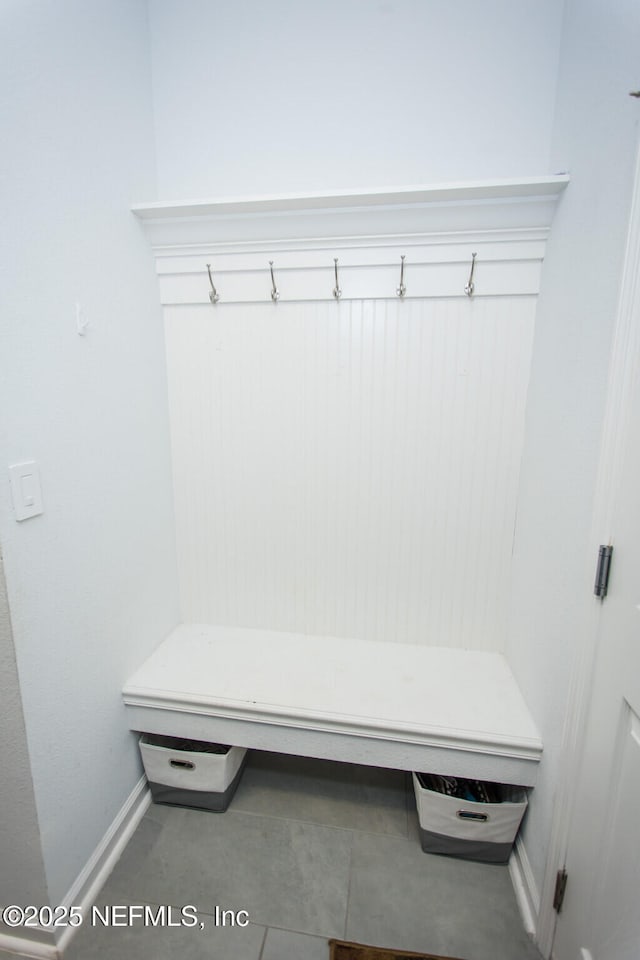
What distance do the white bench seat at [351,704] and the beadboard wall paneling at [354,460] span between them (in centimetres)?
14

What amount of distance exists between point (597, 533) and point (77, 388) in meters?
1.34

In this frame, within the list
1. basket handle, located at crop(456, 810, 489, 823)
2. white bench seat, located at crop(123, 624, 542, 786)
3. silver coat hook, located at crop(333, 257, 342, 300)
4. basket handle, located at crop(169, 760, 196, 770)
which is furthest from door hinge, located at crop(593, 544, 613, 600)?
basket handle, located at crop(169, 760, 196, 770)

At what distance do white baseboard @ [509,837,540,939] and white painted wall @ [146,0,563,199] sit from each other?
6.82 ft

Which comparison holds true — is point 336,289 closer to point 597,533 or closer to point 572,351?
point 572,351

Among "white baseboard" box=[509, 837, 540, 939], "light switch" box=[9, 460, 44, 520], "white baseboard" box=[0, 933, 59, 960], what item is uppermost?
"light switch" box=[9, 460, 44, 520]

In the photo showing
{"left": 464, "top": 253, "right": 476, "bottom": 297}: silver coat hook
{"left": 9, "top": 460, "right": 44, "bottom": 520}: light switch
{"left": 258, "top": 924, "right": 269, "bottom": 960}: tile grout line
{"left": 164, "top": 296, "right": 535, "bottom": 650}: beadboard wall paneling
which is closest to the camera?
{"left": 9, "top": 460, "right": 44, "bottom": 520}: light switch

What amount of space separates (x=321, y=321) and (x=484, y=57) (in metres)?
0.89

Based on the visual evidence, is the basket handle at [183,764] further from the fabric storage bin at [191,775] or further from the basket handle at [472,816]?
the basket handle at [472,816]

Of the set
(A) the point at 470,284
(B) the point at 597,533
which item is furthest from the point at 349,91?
(B) the point at 597,533

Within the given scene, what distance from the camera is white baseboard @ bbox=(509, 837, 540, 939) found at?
3.65 ft

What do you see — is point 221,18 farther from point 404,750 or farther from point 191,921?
point 191,921

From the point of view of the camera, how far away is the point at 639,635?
2.56 feet

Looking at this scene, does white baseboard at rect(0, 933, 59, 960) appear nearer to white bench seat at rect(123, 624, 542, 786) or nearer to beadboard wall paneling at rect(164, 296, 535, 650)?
white bench seat at rect(123, 624, 542, 786)

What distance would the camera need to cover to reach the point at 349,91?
1.31 metres
